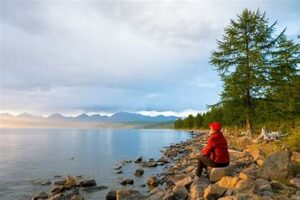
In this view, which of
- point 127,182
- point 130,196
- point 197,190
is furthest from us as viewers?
point 127,182

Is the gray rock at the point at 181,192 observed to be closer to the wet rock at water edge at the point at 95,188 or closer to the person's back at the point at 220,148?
the person's back at the point at 220,148

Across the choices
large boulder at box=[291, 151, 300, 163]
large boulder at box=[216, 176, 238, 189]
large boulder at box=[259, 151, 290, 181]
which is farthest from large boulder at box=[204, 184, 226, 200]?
large boulder at box=[291, 151, 300, 163]

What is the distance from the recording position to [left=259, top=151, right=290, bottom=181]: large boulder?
1579 cm

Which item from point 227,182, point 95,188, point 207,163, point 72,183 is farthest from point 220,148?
point 72,183

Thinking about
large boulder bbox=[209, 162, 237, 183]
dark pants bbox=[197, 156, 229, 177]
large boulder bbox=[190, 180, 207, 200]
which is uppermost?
dark pants bbox=[197, 156, 229, 177]

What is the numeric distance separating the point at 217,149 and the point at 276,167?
2.80 meters

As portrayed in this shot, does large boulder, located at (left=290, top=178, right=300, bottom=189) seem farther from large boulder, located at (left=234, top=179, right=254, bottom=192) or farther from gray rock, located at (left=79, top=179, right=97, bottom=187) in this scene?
gray rock, located at (left=79, top=179, right=97, bottom=187)

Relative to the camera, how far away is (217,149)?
16.7 metres

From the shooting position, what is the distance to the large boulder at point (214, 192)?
14305mm

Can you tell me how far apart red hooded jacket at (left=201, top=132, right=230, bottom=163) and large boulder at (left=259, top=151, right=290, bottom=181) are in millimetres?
1857

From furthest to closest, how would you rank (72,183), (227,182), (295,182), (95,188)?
(72,183), (95,188), (227,182), (295,182)

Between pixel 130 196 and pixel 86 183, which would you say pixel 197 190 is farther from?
pixel 86 183

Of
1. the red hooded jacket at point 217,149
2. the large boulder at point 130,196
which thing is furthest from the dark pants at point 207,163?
the large boulder at point 130,196

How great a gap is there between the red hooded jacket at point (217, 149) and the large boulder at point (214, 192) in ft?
7.78
